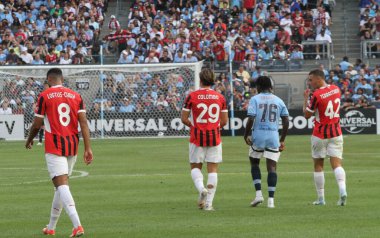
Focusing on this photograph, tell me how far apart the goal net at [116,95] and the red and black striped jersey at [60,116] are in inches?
1136

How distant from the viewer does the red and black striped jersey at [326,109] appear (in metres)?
17.8

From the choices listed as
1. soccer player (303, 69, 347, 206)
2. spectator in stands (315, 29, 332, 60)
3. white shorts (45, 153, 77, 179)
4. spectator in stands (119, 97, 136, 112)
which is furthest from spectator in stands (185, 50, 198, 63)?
white shorts (45, 153, 77, 179)

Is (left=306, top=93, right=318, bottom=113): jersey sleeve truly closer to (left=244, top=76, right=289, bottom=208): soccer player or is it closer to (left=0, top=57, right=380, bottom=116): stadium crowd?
(left=244, top=76, right=289, bottom=208): soccer player

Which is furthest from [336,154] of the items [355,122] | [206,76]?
[355,122]

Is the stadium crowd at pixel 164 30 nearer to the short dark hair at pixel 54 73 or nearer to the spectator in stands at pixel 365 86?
the spectator in stands at pixel 365 86

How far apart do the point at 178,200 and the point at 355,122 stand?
87.4ft

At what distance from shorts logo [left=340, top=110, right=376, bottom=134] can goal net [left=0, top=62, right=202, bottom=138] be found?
21.0ft

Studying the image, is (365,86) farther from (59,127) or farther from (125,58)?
(59,127)

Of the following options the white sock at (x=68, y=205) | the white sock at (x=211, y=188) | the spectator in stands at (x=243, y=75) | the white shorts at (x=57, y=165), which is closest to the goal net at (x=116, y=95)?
the spectator in stands at (x=243, y=75)

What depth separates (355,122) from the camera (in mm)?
44312

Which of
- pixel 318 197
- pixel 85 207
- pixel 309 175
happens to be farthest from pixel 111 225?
pixel 309 175

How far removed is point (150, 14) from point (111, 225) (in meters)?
37.9

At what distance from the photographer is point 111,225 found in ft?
49.1

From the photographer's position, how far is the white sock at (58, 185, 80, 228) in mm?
13453
